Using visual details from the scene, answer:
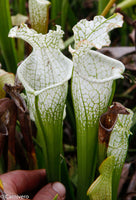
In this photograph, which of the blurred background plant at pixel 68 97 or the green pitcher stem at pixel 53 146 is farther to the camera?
the blurred background plant at pixel 68 97

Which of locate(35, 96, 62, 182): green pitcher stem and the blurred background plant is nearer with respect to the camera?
locate(35, 96, 62, 182): green pitcher stem

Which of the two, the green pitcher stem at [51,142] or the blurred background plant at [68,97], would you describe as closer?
the green pitcher stem at [51,142]

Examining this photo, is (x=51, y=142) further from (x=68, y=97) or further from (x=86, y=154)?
(x=68, y=97)

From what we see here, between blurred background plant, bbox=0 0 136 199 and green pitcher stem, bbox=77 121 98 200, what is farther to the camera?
blurred background plant, bbox=0 0 136 199

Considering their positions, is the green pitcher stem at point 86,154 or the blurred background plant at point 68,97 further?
the blurred background plant at point 68,97

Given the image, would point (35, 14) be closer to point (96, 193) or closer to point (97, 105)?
point (97, 105)

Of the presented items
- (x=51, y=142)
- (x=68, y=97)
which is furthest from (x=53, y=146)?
(x=68, y=97)

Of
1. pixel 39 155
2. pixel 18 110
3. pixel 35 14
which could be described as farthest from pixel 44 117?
pixel 35 14

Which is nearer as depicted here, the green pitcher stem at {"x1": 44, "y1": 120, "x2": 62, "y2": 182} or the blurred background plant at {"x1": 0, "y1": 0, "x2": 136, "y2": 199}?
the green pitcher stem at {"x1": 44, "y1": 120, "x2": 62, "y2": 182}
